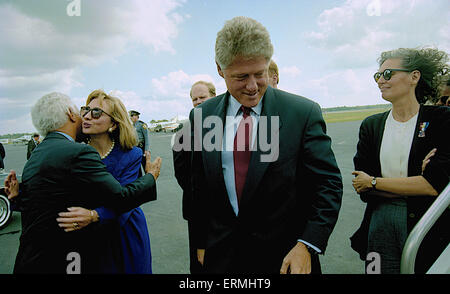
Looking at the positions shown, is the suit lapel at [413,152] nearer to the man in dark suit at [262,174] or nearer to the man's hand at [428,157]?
the man's hand at [428,157]

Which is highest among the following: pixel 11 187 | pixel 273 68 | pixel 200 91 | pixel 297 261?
pixel 273 68

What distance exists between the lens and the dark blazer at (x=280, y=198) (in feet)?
4.57

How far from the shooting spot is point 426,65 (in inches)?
79.3

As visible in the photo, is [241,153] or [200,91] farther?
[200,91]

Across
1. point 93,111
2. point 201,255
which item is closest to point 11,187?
point 93,111

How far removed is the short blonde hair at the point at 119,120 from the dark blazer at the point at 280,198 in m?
1.11

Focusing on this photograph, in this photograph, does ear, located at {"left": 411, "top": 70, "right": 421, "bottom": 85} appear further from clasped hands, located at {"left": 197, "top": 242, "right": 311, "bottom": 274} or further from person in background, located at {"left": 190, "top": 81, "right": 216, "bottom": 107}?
person in background, located at {"left": 190, "top": 81, "right": 216, "bottom": 107}

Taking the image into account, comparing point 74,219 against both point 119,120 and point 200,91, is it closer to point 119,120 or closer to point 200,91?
point 119,120

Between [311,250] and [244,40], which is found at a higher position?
[244,40]

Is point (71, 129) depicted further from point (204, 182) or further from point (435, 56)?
point (435, 56)

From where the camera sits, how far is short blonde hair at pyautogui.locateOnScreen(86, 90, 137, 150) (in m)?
2.38

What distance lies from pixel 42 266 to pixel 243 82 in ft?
5.51

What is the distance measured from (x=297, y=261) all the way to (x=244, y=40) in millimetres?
1178
